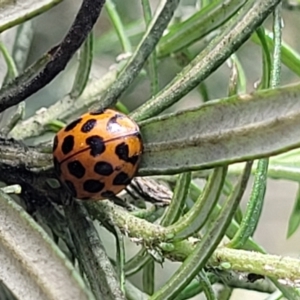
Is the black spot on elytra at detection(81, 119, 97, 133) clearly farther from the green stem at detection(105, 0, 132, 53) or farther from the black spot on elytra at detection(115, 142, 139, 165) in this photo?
the green stem at detection(105, 0, 132, 53)

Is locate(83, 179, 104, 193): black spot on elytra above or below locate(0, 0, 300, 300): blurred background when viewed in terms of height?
below

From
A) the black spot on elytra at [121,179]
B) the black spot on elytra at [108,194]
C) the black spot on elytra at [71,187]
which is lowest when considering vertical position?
the black spot on elytra at [108,194]

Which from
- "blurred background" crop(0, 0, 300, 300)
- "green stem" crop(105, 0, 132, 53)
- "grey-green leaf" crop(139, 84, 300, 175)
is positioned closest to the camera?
"grey-green leaf" crop(139, 84, 300, 175)

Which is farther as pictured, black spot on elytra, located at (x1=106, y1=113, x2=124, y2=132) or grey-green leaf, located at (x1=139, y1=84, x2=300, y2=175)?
black spot on elytra, located at (x1=106, y1=113, x2=124, y2=132)

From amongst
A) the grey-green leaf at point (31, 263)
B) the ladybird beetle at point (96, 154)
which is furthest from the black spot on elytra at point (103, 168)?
the grey-green leaf at point (31, 263)

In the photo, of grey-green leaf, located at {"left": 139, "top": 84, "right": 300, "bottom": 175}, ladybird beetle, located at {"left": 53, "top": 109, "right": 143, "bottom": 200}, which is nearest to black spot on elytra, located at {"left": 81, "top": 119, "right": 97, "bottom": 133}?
ladybird beetle, located at {"left": 53, "top": 109, "right": 143, "bottom": 200}

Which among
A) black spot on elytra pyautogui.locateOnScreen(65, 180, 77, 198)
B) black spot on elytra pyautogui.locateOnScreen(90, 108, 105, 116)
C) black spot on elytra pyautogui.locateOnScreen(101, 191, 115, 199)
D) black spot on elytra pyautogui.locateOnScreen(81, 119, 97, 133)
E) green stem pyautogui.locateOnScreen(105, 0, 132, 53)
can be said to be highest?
green stem pyautogui.locateOnScreen(105, 0, 132, 53)

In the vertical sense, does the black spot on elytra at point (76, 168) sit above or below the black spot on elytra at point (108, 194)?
above

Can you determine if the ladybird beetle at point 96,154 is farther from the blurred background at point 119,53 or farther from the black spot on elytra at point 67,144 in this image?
the blurred background at point 119,53
